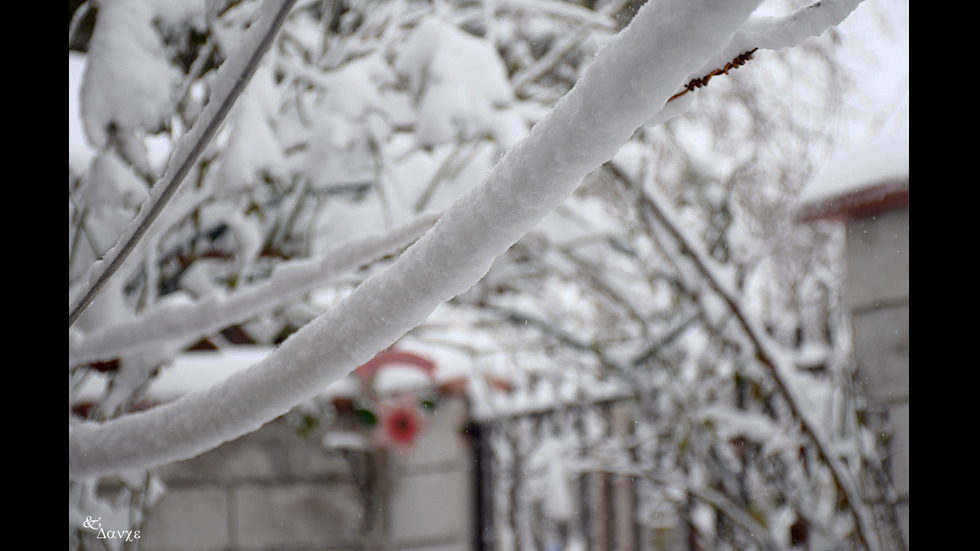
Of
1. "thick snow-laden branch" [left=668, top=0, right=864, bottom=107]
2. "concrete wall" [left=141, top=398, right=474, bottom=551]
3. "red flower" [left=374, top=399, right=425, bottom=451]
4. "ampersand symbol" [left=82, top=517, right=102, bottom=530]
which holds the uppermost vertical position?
"thick snow-laden branch" [left=668, top=0, right=864, bottom=107]

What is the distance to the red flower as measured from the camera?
8.82ft

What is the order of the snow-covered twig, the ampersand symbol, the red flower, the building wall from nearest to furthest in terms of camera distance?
1. the ampersand symbol
2. the snow-covered twig
3. the building wall
4. the red flower

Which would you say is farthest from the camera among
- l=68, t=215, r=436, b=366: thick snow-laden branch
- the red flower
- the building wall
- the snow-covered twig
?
the red flower

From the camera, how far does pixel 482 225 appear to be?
280 mm

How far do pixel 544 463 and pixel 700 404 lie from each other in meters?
0.75

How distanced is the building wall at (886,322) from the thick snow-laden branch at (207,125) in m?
1.30

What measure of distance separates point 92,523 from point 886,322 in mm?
1382

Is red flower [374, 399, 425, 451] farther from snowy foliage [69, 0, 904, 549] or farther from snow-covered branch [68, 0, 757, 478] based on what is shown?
snow-covered branch [68, 0, 757, 478]

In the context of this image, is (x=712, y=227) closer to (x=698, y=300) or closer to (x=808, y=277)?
(x=698, y=300)

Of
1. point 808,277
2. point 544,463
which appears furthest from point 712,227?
point 808,277

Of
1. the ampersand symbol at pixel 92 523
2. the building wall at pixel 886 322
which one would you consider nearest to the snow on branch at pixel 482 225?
the ampersand symbol at pixel 92 523

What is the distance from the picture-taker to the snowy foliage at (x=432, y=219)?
0.93 ft

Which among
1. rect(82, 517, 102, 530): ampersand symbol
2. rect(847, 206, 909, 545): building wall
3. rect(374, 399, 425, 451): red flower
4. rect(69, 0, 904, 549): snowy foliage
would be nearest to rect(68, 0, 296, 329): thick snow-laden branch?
rect(69, 0, 904, 549): snowy foliage
